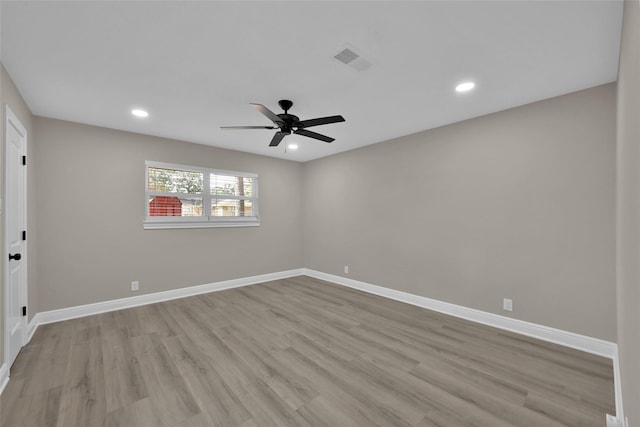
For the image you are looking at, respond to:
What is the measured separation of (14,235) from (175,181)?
212cm

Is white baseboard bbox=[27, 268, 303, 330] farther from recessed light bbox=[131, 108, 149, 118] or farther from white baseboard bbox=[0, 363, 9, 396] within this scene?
recessed light bbox=[131, 108, 149, 118]

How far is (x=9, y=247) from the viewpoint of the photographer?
2314 millimetres

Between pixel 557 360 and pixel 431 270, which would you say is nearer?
pixel 557 360

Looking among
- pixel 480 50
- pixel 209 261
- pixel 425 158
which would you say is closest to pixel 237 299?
pixel 209 261

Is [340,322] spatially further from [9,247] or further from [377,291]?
[9,247]

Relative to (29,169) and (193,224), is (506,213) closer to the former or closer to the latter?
(193,224)

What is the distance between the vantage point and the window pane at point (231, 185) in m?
4.88

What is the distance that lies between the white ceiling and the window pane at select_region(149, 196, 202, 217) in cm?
146

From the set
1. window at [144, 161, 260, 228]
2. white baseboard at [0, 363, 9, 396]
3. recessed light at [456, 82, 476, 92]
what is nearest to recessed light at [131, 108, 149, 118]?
window at [144, 161, 260, 228]

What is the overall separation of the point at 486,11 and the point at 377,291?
3.86 m

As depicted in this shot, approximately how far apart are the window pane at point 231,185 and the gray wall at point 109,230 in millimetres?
210

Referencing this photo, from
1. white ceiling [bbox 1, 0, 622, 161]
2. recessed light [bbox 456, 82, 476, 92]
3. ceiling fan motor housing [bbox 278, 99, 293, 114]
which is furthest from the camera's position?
ceiling fan motor housing [bbox 278, 99, 293, 114]

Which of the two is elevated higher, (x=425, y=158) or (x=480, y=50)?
(x=480, y=50)

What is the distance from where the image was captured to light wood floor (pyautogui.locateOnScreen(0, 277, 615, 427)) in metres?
1.78
